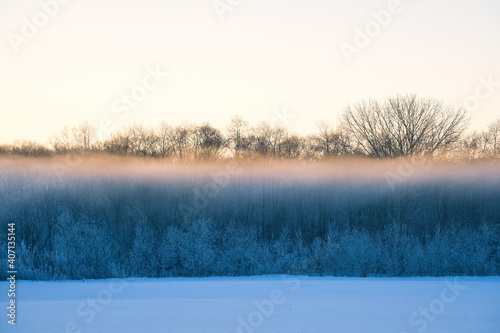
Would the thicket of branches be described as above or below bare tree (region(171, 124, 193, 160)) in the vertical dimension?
below

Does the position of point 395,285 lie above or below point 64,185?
below

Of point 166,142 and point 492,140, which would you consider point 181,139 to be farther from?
point 492,140

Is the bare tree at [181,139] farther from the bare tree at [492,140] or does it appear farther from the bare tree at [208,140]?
the bare tree at [492,140]

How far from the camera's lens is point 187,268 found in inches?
856

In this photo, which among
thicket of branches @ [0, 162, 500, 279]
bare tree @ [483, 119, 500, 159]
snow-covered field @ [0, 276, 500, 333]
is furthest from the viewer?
bare tree @ [483, 119, 500, 159]

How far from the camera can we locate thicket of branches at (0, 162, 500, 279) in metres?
22.0

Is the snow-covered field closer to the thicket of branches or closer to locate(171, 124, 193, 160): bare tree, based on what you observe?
the thicket of branches

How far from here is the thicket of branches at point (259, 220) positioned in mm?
21953

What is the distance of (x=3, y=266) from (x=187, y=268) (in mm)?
6721

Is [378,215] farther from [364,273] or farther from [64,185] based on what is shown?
[64,185]

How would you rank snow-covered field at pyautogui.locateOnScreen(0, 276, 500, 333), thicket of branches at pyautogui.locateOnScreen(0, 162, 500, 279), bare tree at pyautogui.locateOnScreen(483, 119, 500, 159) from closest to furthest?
snow-covered field at pyautogui.locateOnScreen(0, 276, 500, 333) < thicket of branches at pyautogui.locateOnScreen(0, 162, 500, 279) < bare tree at pyautogui.locateOnScreen(483, 119, 500, 159)

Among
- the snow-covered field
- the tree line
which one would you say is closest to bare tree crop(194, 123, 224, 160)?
the tree line

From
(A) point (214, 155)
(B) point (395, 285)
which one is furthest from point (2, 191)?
(B) point (395, 285)

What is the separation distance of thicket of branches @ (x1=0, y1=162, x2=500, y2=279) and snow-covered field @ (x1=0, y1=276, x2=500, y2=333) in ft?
12.4
